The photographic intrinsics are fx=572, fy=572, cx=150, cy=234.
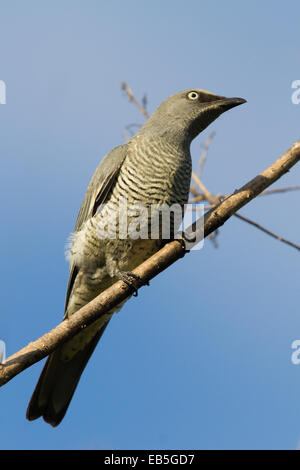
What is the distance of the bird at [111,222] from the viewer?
468cm

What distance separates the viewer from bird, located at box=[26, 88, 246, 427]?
4684 millimetres

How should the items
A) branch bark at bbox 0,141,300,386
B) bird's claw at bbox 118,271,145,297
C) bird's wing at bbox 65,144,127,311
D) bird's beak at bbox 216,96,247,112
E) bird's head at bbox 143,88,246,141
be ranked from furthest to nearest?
bird's head at bbox 143,88,246,141 < bird's beak at bbox 216,96,247,112 < bird's wing at bbox 65,144,127,311 < bird's claw at bbox 118,271,145,297 < branch bark at bbox 0,141,300,386

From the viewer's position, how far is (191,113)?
5254 mm

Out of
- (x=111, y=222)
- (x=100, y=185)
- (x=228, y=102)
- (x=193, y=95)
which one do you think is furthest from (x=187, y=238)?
(x=193, y=95)

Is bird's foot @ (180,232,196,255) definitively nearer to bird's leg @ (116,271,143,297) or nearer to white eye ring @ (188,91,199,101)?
bird's leg @ (116,271,143,297)

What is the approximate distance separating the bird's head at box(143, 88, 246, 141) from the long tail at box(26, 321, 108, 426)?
190 cm

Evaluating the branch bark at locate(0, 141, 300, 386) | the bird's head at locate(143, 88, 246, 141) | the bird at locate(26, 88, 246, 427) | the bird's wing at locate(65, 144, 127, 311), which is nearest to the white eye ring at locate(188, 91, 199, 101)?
the bird's head at locate(143, 88, 246, 141)

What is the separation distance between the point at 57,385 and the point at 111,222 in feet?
4.77

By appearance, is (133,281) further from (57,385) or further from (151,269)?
(57,385)
